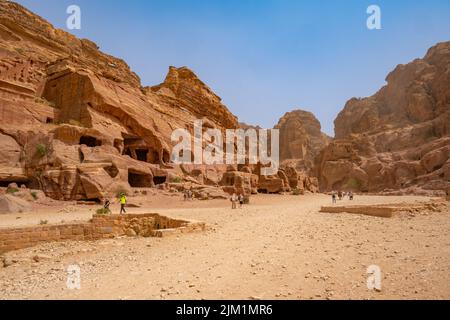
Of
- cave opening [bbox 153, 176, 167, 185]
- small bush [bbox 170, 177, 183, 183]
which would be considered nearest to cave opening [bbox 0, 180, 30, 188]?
cave opening [bbox 153, 176, 167, 185]

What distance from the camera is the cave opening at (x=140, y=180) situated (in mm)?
29483

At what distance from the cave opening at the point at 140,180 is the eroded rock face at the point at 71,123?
99mm

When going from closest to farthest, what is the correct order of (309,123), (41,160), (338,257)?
(338,257) → (41,160) → (309,123)

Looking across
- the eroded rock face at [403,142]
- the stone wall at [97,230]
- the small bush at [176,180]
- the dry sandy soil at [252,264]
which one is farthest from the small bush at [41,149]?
the eroded rock face at [403,142]

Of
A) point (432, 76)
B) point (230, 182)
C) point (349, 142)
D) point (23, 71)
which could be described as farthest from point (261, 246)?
point (432, 76)

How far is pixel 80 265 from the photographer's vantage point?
7871 millimetres

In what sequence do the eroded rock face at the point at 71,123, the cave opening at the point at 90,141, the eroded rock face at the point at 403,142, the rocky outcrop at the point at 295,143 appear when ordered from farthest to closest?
1. the rocky outcrop at the point at 295,143
2. the eroded rock face at the point at 403,142
3. the cave opening at the point at 90,141
4. the eroded rock face at the point at 71,123

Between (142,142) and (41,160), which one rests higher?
(142,142)

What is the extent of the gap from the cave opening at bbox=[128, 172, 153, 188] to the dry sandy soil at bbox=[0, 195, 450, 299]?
18.9m

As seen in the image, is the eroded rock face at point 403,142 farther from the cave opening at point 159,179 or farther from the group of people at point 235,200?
the cave opening at point 159,179

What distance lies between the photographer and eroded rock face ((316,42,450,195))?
45.4m

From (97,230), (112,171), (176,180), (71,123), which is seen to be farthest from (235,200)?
(71,123)
